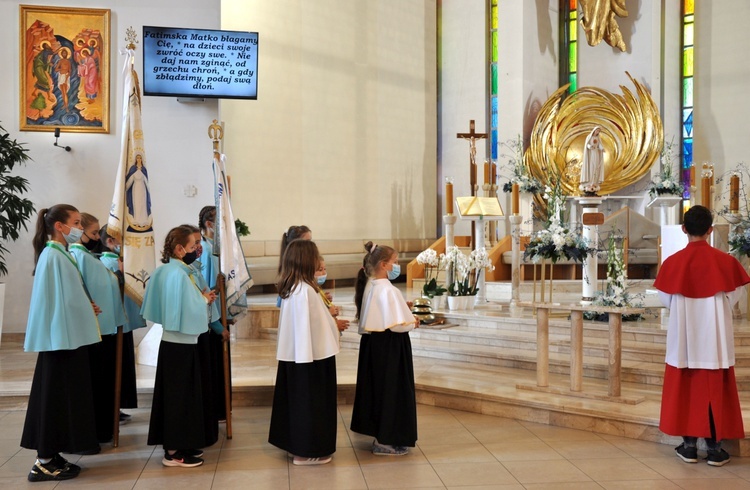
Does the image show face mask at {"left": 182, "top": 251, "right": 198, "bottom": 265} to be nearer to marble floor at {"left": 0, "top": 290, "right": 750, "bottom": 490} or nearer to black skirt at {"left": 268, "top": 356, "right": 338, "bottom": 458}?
black skirt at {"left": 268, "top": 356, "right": 338, "bottom": 458}

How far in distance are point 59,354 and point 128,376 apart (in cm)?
123

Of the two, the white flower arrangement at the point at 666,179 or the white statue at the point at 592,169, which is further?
the white flower arrangement at the point at 666,179

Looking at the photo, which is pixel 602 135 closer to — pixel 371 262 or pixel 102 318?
pixel 371 262

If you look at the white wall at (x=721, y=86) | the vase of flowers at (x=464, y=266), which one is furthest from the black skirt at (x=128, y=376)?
the white wall at (x=721, y=86)

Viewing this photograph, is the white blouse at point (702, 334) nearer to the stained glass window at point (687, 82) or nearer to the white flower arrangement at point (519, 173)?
the white flower arrangement at point (519, 173)

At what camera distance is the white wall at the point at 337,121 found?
38.2 feet

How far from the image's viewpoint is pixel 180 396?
4.88 metres

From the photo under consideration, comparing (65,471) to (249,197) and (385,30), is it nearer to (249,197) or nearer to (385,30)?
(249,197)

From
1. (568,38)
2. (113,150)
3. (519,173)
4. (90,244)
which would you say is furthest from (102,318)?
(568,38)

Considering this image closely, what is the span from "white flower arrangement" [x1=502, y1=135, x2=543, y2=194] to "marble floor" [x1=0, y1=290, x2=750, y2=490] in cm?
752

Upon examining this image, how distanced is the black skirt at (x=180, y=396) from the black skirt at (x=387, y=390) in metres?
1.10

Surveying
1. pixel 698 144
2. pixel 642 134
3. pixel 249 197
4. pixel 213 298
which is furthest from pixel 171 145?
pixel 698 144

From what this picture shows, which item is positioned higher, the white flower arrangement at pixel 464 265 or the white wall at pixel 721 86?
the white wall at pixel 721 86

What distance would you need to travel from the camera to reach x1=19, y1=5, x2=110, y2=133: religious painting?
403 inches
